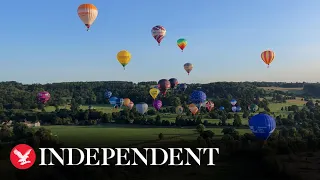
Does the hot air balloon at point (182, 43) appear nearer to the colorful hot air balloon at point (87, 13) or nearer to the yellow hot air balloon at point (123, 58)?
the yellow hot air balloon at point (123, 58)

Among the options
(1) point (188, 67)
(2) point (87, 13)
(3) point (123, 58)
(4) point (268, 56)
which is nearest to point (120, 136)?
(3) point (123, 58)

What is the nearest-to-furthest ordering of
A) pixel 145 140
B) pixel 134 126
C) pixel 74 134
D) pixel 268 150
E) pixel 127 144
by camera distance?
pixel 268 150, pixel 127 144, pixel 145 140, pixel 74 134, pixel 134 126

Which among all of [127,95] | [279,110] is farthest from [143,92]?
[279,110]

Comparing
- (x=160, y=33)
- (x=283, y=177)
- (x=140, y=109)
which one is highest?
(x=160, y=33)

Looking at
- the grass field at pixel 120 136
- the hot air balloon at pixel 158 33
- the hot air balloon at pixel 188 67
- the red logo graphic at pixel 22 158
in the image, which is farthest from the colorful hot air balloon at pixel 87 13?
the hot air balloon at pixel 188 67

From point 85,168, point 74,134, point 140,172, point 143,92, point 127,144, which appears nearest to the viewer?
point 85,168

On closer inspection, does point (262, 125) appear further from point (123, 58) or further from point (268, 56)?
point (123, 58)

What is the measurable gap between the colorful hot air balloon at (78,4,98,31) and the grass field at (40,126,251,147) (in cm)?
1569

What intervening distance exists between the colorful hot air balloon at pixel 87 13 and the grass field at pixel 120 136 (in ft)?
51.5

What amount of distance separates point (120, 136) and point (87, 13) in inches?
891

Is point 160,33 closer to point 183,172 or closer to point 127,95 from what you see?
point 183,172

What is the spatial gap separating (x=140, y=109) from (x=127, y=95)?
162 feet

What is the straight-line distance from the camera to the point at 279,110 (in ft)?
292

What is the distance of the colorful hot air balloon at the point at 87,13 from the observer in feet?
118
